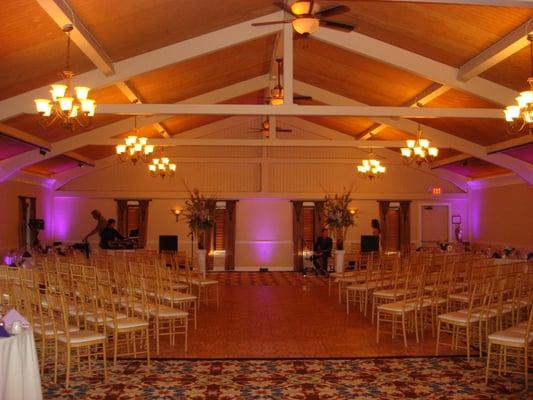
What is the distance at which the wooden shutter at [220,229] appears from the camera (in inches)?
742

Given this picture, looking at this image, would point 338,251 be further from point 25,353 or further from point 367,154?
point 25,353

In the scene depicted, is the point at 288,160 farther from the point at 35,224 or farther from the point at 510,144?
the point at 35,224

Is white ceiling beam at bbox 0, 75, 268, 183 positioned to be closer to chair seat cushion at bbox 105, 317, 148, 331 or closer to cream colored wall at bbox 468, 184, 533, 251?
cream colored wall at bbox 468, 184, 533, 251

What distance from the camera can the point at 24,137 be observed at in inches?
456

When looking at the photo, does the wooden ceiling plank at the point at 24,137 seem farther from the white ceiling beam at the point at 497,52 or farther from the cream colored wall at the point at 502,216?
the cream colored wall at the point at 502,216

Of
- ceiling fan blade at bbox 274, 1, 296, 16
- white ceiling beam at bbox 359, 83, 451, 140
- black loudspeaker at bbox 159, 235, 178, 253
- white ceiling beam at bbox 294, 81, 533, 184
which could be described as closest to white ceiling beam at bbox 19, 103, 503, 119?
white ceiling beam at bbox 359, 83, 451, 140

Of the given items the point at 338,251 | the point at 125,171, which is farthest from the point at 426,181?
the point at 125,171

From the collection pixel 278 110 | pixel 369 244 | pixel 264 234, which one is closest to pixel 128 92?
pixel 278 110

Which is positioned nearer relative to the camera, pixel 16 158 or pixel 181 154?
pixel 16 158

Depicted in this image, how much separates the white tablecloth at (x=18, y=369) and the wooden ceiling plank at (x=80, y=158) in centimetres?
1108

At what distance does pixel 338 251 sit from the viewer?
14.8 metres

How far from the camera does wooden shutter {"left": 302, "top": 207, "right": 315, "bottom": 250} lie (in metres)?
19.0

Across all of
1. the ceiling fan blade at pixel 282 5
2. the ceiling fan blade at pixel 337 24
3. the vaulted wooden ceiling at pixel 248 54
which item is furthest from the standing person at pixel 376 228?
the ceiling fan blade at pixel 282 5

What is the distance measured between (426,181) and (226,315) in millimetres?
11373
